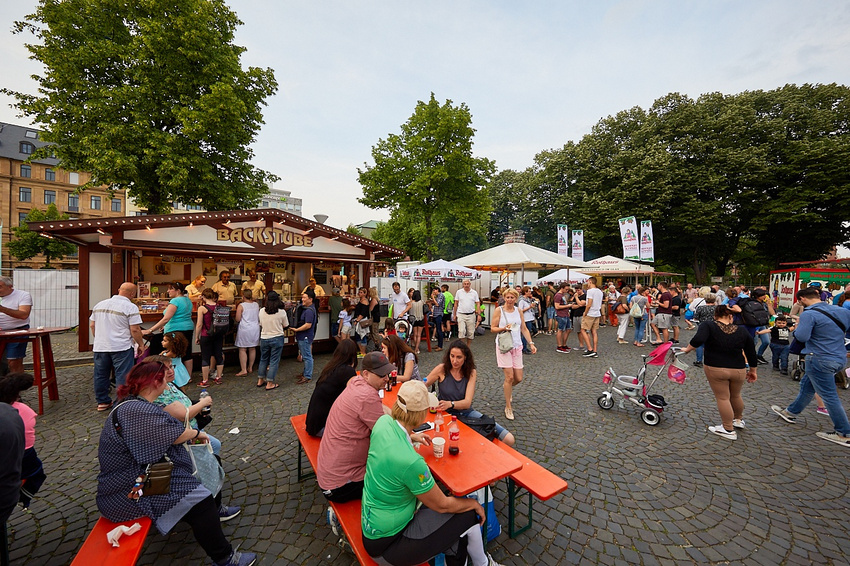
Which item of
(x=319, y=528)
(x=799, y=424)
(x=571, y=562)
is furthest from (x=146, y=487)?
(x=799, y=424)

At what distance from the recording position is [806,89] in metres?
24.0

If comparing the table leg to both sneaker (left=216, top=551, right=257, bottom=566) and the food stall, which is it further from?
sneaker (left=216, top=551, right=257, bottom=566)

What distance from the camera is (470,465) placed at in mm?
2674

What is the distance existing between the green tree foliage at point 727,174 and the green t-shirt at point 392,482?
28.9m

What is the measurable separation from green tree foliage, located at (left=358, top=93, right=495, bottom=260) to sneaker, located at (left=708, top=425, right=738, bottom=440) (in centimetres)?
1447

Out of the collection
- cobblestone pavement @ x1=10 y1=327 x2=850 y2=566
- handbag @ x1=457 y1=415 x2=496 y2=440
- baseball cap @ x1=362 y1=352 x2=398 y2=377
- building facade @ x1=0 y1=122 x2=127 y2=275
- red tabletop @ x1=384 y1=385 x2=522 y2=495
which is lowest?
cobblestone pavement @ x1=10 y1=327 x2=850 y2=566

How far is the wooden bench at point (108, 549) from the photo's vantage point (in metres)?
1.97

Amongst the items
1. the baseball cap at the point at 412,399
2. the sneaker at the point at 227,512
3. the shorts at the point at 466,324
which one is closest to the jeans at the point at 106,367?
the sneaker at the point at 227,512

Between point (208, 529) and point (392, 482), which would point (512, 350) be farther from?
point (208, 529)

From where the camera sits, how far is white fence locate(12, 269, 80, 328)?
11859mm

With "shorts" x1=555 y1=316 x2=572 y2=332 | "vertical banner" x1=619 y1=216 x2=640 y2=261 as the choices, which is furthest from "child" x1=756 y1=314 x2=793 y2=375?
"vertical banner" x1=619 y1=216 x2=640 y2=261

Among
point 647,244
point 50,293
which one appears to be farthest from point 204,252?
point 647,244

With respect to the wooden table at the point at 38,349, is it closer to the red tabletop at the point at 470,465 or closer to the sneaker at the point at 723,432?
the red tabletop at the point at 470,465

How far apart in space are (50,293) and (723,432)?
64.8ft
